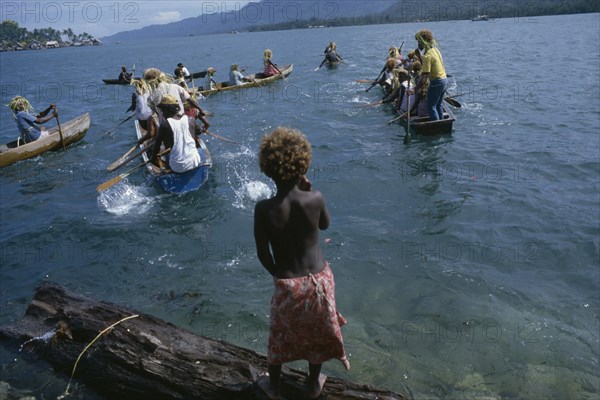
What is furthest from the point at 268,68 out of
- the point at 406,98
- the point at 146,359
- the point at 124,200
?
the point at 146,359

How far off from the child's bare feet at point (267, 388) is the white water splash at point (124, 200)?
23.6 feet

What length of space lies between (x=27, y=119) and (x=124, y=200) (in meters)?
5.97

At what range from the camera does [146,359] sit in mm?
4312

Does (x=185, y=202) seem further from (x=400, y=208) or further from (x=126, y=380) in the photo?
(x=126, y=380)

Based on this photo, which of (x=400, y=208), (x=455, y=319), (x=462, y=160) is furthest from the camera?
(x=462, y=160)

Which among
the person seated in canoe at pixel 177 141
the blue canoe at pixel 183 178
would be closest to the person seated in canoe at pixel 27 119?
the blue canoe at pixel 183 178

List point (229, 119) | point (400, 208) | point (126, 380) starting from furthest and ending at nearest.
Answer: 1. point (229, 119)
2. point (400, 208)
3. point (126, 380)

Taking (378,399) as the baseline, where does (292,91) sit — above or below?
above

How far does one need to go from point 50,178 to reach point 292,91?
14013 mm

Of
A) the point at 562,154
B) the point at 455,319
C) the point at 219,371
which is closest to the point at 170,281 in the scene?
the point at 219,371

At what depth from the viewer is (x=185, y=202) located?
10.6m

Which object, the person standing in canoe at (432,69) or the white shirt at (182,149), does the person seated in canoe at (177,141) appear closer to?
the white shirt at (182,149)

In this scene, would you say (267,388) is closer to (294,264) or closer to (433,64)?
(294,264)

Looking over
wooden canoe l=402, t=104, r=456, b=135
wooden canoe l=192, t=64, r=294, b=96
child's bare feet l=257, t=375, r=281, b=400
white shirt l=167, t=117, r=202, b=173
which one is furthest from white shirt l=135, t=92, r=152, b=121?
child's bare feet l=257, t=375, r=281, b=400
